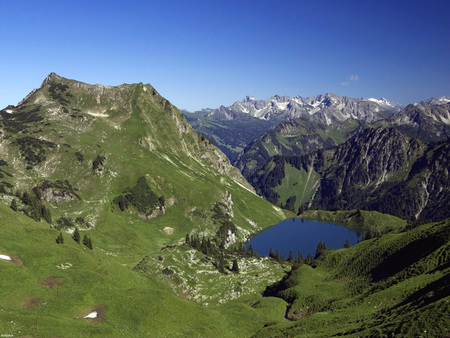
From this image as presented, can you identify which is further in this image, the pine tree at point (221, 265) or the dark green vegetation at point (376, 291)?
the pine tree at point (221, 265)

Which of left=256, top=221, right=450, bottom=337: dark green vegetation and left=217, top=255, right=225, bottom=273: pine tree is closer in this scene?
left=256, top=221, right=450, bottom=337: dark green vegetation

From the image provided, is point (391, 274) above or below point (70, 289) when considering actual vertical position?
below

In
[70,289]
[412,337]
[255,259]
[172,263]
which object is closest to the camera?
[412,337]

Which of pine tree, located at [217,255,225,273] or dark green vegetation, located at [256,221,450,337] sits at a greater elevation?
dark green vegetation, located at [256,221,450,337]

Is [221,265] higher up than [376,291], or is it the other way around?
[376,291]

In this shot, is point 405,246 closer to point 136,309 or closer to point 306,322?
point 306,322

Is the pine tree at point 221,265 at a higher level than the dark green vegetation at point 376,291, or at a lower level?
lower

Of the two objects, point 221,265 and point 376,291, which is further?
point 221,265

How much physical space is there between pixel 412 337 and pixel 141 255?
160m

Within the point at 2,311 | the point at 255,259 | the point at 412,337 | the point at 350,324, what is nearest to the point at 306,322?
the point at 350,324

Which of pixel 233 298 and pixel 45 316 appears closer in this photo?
pixel 45 316

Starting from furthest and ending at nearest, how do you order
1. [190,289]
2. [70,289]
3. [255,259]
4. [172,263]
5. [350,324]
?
1. [255,259]
2. [172,263]
3. [190,289]
4. [70,289]
5. [350,324]

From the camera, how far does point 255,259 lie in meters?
180

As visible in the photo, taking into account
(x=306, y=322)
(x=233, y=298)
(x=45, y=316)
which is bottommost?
(x=233, y=298)
